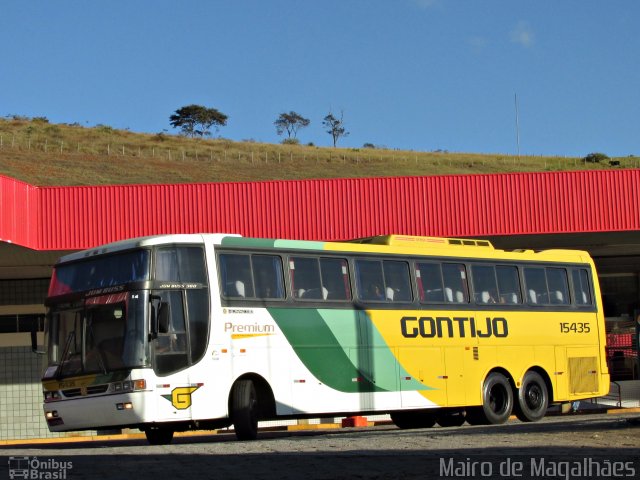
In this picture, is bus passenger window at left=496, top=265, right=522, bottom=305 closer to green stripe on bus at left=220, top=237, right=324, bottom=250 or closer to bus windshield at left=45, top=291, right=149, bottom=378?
green stripe on bus at left=220, top=237, right=324, bottom=250

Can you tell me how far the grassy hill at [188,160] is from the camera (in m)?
82.6

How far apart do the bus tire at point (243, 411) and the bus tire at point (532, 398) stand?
6.93 m

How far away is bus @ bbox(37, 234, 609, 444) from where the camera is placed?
17.5m

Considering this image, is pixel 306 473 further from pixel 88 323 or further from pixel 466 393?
pixel 466 393

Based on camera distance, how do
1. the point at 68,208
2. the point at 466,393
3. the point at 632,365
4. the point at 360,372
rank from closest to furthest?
the point at 360,372, the point at 466,393, the point at 68,208, the point at 632,365

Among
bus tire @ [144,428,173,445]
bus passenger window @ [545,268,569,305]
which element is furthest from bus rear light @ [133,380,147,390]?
bus passenger window @ [545,268,569,305]

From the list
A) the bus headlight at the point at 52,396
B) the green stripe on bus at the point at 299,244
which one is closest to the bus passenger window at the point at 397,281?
the green stripe on bus at the point at 299,244

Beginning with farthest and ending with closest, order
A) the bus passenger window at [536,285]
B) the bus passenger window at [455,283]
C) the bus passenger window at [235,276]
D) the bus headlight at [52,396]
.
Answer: the bus passenger window at [536,285]
the bus passenger window at [455,283]
the bus passenger window at [235,276]
the bus headlight at [52,396]

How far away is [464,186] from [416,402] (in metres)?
11.3

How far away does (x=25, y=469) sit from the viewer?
490 inches

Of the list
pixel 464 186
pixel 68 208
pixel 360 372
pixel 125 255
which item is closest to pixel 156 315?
pixel 125 255

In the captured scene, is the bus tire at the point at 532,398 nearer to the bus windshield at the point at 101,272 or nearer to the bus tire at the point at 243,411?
the bus tire at the point at 243,411

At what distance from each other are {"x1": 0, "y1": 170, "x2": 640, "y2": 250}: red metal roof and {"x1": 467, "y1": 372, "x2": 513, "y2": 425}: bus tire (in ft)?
28.1

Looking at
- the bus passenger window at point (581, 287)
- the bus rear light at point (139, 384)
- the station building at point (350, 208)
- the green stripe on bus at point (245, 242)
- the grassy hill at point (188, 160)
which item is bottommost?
the bus rear light at point (139, 384)
